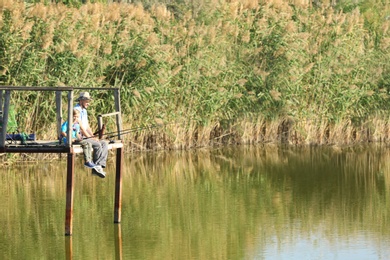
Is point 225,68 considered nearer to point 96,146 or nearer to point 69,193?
point 96,146

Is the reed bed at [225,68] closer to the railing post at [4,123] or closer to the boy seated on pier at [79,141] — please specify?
the boy seated on pier at [79,141]

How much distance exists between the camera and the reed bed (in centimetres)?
2211

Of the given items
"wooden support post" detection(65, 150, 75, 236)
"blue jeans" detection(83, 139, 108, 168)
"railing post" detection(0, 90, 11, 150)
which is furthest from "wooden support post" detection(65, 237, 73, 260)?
Result: "railing post" detection(0, 90, 11, 150)

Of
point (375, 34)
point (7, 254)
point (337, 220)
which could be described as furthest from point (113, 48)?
point (7, 254)

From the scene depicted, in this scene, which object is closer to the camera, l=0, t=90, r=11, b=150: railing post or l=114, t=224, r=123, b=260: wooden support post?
l=114, t=224, r=123, b=260: wooden support post

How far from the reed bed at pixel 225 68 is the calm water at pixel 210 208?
1.19 metres

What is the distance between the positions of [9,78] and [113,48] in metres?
2.94

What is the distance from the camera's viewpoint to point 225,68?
2502 cm

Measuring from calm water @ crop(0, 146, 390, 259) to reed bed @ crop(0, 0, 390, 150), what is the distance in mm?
1187

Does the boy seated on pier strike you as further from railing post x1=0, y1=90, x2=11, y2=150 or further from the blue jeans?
railing post x1=0, y1=90, x2=11, y2=150

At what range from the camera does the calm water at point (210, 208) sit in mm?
13537

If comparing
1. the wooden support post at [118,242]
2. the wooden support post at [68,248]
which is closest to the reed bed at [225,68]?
the wooden support post at [118,242]

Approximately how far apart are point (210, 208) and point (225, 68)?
8.74 m

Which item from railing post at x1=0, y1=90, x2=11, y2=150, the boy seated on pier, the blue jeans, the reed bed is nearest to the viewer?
railing post at x1=0, y1=90, x2=11, y2=150
